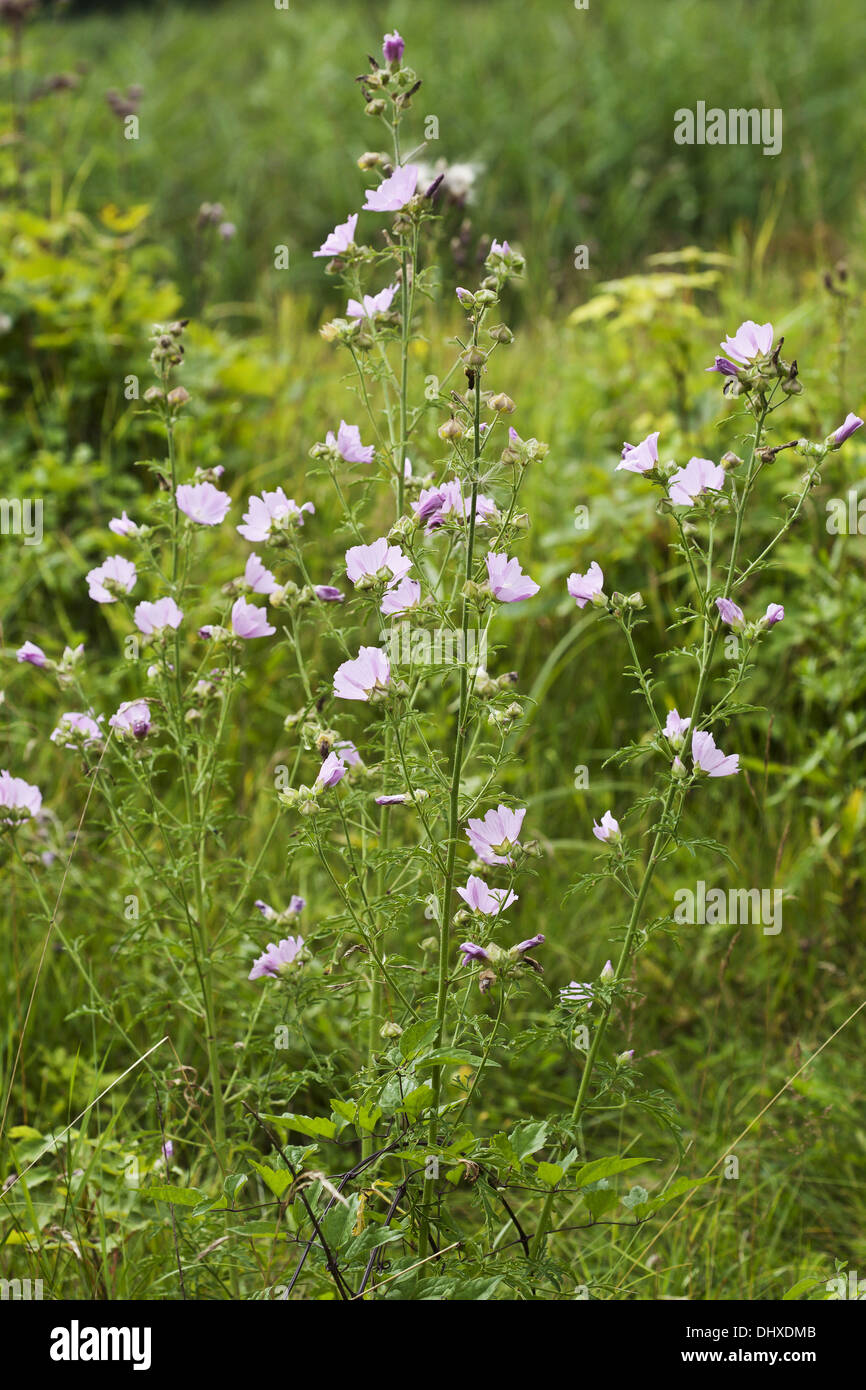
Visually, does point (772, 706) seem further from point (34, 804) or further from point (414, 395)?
point (34, 804)

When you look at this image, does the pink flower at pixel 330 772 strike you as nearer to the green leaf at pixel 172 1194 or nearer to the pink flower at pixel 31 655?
the green leaf at pixel 172 1194

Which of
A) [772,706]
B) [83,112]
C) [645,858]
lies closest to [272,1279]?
[645,858]

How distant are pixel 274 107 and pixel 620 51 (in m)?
2.14

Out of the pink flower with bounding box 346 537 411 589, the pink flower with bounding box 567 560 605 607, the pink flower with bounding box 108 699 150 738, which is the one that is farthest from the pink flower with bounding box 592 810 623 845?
the pink flower with bounding box 108 699 150 738

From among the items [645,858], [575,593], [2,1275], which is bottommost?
[2,1275]

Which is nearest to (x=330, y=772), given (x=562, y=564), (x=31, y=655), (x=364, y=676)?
(x=364, y=676)

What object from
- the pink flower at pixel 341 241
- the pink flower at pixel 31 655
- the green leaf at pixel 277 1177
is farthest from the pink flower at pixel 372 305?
the green leaf at pixel 277 1177

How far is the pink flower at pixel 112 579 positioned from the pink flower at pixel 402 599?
0.45 m

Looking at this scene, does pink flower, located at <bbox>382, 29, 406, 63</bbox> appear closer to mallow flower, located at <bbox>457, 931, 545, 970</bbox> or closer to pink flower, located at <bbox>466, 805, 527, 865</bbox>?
pink flower, located at <bbox>466, 805, 527, 865</bbox>

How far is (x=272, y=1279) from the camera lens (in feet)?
4.82

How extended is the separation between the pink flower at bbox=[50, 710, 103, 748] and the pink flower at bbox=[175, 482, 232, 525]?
32 centimetres

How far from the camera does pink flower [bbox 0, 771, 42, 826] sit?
5.04ft

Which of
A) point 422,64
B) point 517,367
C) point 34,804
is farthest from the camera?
point 422,64

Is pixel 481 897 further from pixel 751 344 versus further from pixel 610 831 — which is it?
pixel 751 344
